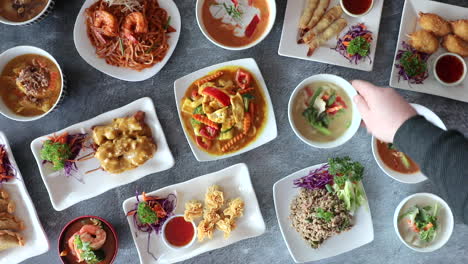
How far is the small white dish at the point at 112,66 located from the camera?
304cm

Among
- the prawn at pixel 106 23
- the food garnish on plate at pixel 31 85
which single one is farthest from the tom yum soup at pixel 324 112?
the food garnish on plate at pixel 31 85

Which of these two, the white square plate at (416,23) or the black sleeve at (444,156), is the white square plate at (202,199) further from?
the white square plate at (416,23)

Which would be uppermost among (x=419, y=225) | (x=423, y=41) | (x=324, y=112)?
(x=423, y=41)

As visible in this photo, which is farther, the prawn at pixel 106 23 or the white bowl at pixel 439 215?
the white bowl at pixel 439 215

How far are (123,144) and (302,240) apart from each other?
1643 millimetres

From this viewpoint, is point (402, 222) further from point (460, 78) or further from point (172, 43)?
point (172, 43)

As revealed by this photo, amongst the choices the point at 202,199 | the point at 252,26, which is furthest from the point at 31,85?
the point at 252,26

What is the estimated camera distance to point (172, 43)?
312 centimetres

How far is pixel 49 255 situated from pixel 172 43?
2.11 meters

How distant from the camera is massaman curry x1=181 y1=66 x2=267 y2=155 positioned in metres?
3.02

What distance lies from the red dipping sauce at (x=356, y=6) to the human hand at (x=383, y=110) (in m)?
0.70

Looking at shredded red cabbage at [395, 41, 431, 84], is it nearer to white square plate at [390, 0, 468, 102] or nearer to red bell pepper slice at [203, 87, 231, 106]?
white square plate at [390, 0, 468, 102]

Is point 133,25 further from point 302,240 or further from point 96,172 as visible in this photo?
point 302,240

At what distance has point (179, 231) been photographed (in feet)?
10.5
